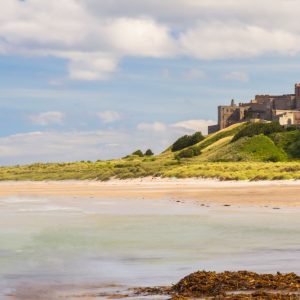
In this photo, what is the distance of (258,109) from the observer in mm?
107812

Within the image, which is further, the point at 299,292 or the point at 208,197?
the point at 208,197

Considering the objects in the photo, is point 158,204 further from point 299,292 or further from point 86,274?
point 299,292

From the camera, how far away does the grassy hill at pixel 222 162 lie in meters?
50.8

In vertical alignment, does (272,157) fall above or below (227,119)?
below

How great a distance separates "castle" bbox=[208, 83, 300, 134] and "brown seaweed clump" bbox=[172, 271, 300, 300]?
91.3 m

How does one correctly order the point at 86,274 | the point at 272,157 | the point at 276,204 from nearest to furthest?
the point at 86,274 → the point at 276,204 → the point at 272,157

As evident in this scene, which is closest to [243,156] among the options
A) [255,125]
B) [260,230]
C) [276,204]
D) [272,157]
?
[272,157]

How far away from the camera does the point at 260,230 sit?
18.2 metres

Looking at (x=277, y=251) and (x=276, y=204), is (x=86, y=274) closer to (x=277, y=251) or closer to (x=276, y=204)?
(x=277, y=251)

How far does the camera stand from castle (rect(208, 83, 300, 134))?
10562cm

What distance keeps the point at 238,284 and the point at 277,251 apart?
4124 millimetres

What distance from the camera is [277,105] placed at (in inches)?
4250

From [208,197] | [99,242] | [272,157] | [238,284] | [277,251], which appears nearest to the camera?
[238,284]

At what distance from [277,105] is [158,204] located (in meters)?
81.1
